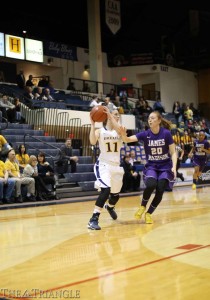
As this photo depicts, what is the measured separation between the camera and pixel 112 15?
2614 cm

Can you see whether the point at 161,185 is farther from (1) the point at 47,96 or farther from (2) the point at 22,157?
(1) the point at 47,96

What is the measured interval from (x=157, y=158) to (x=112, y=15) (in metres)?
19.9

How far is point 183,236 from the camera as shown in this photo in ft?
20.0

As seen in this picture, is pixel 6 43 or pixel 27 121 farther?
pixel 6 43

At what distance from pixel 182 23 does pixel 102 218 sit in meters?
28.1

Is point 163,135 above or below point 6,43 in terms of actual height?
below

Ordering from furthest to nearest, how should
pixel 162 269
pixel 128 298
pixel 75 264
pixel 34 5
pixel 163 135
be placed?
pixel 34 5, pixel 163 135, pixel 75 264, pixel 162 269, pixel 128 298

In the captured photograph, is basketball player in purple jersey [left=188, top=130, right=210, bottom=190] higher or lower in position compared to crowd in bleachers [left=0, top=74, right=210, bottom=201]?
lower

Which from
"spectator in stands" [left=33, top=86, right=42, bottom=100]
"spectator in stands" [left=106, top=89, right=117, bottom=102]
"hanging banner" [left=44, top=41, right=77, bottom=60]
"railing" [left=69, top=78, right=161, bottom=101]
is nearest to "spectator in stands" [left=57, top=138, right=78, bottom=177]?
"spectator in stands" [left=33, top=86, right=42, bottom=100]

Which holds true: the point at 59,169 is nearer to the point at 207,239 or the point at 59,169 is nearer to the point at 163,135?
the point at 163,135

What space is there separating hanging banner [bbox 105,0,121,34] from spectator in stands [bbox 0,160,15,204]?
598 inches

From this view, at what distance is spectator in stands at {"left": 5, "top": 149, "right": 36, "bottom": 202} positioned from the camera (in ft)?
41.3

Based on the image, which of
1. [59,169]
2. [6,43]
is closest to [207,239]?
[59,169]

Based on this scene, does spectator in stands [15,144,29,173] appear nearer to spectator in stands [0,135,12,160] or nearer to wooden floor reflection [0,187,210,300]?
spectator in stands [0,135,12,160]
